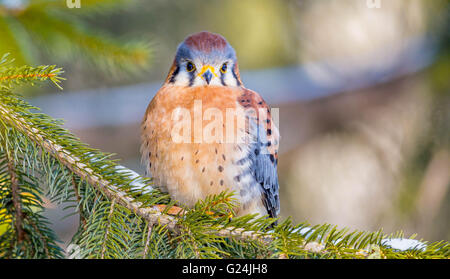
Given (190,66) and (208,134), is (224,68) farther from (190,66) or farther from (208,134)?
(208,134)

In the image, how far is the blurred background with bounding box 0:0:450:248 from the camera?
133 inches

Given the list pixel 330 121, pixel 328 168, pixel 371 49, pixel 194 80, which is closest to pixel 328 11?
pixel 371 49

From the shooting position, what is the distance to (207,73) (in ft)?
7.82

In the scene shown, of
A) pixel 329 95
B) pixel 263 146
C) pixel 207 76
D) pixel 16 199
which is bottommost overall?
pixel 16 199

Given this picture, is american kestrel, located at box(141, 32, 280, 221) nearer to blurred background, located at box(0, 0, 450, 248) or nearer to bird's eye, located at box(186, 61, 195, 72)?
bird's eye, located at box(186, 61, 195, 72)

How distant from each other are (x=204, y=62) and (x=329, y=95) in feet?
9.22

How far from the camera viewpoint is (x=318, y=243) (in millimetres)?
1567

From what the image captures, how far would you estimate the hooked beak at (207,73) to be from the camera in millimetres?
2371

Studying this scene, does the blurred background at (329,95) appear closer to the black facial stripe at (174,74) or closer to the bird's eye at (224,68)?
the black facial stripe at (174,74)

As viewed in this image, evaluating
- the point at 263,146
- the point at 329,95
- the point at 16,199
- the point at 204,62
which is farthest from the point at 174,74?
the point at 329,95

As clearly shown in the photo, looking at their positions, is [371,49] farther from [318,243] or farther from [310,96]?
[318,243]

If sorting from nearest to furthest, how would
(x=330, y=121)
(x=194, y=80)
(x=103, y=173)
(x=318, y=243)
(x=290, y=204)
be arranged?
(x=318, y=243) → (x=103, y=173) → (x=194, y=80) → (x=290, y=204) → (x=330, y=121)

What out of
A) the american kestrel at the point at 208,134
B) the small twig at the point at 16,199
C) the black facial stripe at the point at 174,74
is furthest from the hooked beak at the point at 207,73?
the small twig at the point at 16,199
